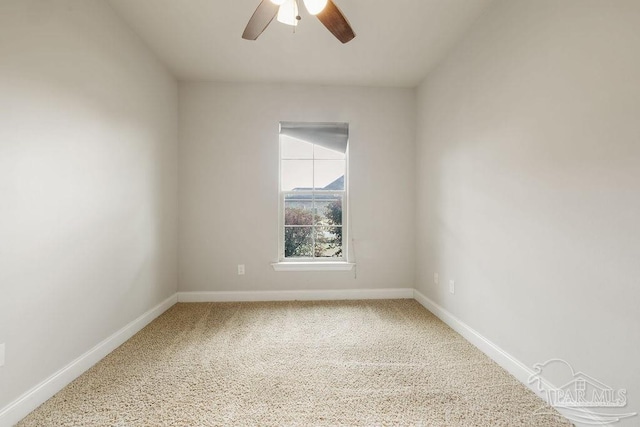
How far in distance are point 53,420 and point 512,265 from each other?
271 cm

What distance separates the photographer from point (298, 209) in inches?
135

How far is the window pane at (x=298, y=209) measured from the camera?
343 centimetres

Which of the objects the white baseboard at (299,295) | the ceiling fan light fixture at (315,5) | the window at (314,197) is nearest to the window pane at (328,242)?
the window at (314,197)

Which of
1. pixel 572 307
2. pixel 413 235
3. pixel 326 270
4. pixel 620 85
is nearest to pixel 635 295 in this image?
pixel 572 307

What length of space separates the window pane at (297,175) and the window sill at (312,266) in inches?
34.7

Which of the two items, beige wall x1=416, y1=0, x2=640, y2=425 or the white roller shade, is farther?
the white roller shade

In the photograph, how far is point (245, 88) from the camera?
3254 mm

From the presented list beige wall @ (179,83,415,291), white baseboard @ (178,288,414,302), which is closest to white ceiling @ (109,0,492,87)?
beige wall @ (179,83,415,291)

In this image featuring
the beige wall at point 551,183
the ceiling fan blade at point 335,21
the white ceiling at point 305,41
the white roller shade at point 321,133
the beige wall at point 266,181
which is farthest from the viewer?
the white roller shade at point 321,133

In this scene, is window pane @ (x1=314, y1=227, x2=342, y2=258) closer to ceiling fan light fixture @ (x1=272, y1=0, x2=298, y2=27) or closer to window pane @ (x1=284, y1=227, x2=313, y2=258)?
window pane @ (x1=284, y1=227, x2=313, y2=258)

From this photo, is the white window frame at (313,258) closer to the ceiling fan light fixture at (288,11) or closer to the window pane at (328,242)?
the window pane at (328,242)

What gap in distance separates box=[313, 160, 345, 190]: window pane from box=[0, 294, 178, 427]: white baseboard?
7.24 ft

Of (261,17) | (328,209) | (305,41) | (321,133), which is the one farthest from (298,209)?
(261,17)

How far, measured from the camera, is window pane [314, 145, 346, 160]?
3.43 metres
